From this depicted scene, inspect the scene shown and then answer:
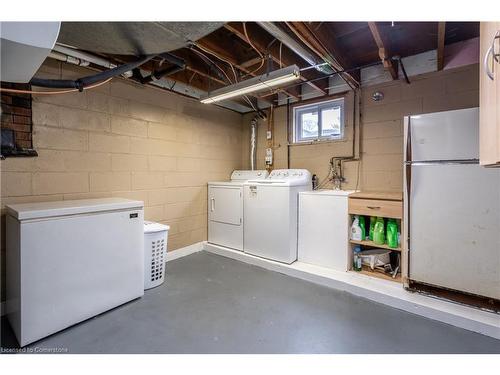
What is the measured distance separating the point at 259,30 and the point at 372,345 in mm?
2674

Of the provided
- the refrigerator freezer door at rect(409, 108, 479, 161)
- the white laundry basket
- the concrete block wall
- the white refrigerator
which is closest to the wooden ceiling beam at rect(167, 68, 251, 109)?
the concrete block wall

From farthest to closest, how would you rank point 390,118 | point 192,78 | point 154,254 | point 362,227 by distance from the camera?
1. point 192,78
2. point 390,118
3. point 362,227
4. point 154,254

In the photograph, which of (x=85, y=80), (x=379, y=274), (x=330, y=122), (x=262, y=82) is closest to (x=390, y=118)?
(x=330, y=122)

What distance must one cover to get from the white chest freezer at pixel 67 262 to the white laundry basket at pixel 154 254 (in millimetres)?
204

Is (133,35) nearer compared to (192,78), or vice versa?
(133,35)

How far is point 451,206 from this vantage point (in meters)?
1.91

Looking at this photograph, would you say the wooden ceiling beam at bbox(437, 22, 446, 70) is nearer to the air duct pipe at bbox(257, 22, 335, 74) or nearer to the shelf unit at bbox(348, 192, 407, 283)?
the air duct pipe at bbox(257, 22, 335, 74)

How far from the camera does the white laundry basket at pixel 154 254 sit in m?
2.36

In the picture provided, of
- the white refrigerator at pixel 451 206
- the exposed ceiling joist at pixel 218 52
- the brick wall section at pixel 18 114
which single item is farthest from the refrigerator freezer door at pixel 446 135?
the brick wall section at pixel 18 114

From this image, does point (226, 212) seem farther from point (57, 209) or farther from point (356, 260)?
point (57, 209)

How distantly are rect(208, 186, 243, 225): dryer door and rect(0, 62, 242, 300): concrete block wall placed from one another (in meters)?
0.15

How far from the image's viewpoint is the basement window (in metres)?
3.29

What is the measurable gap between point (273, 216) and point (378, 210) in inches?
45.6
